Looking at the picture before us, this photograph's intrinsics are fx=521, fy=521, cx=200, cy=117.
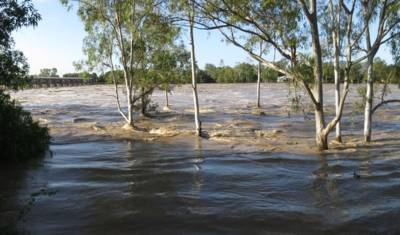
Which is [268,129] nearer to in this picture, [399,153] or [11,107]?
[399,153]

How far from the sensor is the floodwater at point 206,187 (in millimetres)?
9906

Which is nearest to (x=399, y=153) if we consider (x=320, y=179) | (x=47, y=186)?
(x=320, y=179)

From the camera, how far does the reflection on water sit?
9859mm

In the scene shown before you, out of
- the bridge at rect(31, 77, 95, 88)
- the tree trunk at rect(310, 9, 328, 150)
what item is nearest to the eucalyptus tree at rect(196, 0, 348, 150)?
the tree trunk at rect(310, 9, 328, 150)

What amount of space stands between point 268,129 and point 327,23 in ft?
25.4

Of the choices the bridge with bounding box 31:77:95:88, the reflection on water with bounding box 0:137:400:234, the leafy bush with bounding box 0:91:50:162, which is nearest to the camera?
the reflection on water with bounding box 0:137:400:234

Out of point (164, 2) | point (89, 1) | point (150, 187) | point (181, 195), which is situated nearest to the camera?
point (181, 195)

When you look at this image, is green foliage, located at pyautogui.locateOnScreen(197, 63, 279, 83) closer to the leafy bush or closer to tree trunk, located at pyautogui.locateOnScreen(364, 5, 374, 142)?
tree trunk, located at pyautogui.locateOnScreen(364, 5, 374, 142)

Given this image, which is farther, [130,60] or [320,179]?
[130,60]

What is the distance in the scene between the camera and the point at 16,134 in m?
16.1

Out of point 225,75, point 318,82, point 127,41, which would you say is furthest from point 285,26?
point 225,75

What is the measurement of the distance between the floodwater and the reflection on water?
23mm

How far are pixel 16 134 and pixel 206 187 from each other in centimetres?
669

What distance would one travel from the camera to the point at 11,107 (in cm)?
1683
